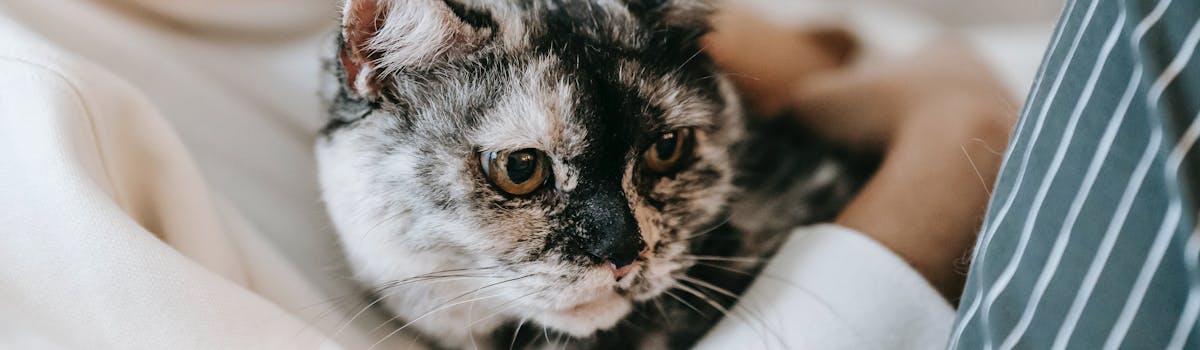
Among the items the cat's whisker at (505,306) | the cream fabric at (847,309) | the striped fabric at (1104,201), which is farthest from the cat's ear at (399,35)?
the striped fabric at (1104,201)

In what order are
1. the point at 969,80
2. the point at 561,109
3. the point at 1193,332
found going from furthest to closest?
the point at 969,80 → the point at 561,109 → the point at 1193,332

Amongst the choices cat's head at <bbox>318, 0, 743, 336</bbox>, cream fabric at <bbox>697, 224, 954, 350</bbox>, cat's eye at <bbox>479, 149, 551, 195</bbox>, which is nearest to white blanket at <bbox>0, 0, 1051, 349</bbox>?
cream fabric at <bbox>697, 224, 954, 350</bbox>

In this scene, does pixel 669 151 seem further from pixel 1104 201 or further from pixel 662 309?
pixel 1104 201

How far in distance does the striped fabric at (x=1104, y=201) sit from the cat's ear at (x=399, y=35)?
48cm

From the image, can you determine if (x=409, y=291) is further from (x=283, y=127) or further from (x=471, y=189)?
(x=283, y=127)

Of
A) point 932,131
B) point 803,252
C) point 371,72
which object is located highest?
point 371,72

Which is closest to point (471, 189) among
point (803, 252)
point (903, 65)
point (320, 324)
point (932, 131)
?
point (320, 324)

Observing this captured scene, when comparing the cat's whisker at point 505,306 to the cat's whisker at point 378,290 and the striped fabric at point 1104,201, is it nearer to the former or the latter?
the cat's whisker at point 378,290

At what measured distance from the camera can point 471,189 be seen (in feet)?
2.33

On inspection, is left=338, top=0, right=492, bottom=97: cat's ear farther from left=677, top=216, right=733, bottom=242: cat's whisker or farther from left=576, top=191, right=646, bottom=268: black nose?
left=677, top=216, right=733, bottom=242: cat's whisker

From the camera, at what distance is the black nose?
69cm

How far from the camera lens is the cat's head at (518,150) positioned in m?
0.69

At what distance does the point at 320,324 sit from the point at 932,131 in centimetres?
67

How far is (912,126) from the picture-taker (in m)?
0.89
